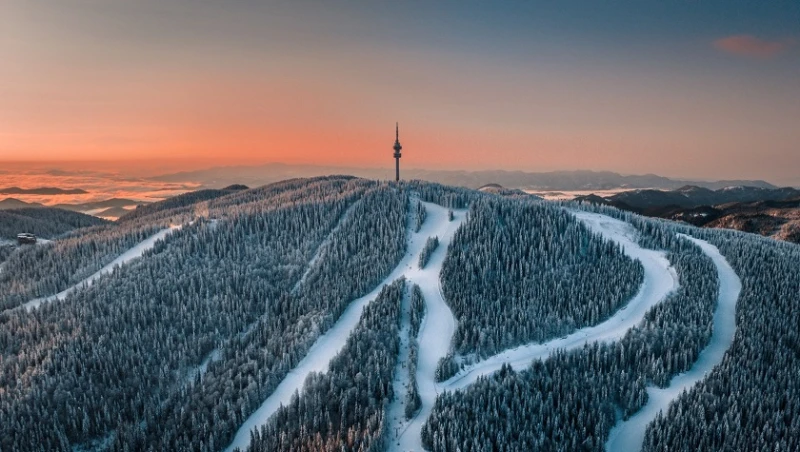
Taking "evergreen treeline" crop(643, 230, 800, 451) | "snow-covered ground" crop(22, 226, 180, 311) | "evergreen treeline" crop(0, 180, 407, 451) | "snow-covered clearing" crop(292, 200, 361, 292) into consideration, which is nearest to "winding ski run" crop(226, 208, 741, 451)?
"evergreen treeline" crop(643, 230, 800, 451)

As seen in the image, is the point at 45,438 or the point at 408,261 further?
the point at 408,261

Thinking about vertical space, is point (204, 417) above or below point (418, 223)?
below

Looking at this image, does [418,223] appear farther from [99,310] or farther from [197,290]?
[99,310]

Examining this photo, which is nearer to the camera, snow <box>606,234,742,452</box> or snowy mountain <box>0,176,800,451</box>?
snow <box>606,234,742,452</box>

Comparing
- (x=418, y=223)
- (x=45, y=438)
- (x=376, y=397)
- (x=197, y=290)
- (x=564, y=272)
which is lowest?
(x=45, y=438)

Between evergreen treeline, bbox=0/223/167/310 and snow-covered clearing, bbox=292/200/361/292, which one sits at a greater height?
snow-covered clearing, bbox=292/200/361/292

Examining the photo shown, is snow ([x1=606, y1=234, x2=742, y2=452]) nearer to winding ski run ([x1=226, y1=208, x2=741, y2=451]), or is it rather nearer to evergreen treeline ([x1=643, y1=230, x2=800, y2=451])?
winding ski run ([x1=226, y1=208, x2=741, y2=451])

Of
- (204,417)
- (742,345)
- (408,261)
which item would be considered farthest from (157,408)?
(742,345)
